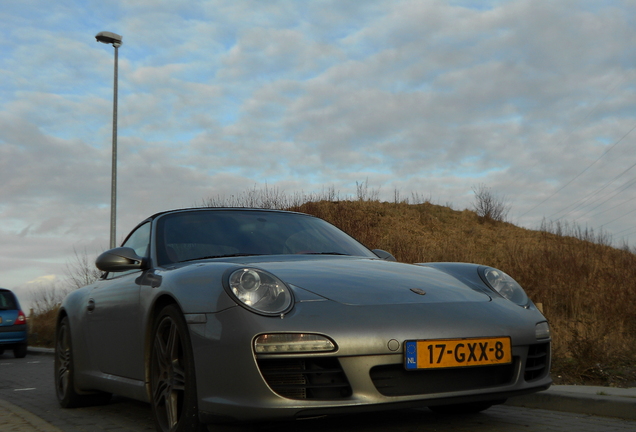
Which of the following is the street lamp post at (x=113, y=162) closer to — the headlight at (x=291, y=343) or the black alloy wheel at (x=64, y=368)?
the black alloy wheel at (x=64, y=368)

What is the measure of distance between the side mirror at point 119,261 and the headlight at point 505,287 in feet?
7.17

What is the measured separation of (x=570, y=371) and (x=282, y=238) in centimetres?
288

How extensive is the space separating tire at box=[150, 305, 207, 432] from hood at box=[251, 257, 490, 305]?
0.58m

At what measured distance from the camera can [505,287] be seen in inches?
161

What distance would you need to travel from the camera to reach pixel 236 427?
323 cm

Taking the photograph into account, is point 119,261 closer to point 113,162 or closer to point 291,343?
point 291,343

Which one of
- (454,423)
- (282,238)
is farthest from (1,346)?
(454,423)

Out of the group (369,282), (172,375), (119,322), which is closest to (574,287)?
(369,282)

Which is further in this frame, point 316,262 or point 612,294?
point 612,294

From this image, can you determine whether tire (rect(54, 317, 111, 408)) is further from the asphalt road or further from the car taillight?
the car taillight

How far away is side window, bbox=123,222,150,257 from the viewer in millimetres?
4809

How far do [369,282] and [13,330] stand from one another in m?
13.0

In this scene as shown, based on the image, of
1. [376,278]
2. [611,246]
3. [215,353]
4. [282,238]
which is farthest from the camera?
[611,246]

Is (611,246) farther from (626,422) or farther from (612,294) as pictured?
(626,422)
